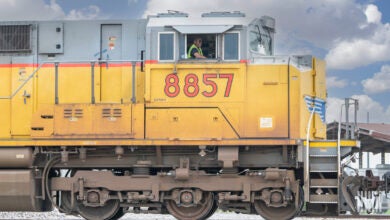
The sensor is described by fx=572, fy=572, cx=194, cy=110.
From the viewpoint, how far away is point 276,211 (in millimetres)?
11547

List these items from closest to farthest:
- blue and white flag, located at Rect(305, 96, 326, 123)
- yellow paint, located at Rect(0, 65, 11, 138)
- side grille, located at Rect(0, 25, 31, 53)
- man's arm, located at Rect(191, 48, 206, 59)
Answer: man's arm, located at Rect(191, 48, 206, 59)
blue and white flag, located at Rect(305, 96, 326, 123)
yellow paint, located at Rect(0, 65, 11, 138)
side grille, located at Rect(0, 25, 31, 53)

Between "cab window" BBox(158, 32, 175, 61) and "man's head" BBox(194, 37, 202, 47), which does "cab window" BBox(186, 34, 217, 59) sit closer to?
"man's head" BBox(194, 37, 202, 47)

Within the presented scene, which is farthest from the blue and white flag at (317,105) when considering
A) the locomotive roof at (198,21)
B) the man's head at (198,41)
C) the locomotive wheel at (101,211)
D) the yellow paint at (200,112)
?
the locomotive wheel at (101,211)

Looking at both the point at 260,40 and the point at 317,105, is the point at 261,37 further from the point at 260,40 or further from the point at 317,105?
the point at 317,105

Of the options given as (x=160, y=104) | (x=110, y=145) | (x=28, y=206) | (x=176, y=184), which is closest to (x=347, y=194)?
(x=176, y=184)

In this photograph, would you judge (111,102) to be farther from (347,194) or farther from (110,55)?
(347,194)

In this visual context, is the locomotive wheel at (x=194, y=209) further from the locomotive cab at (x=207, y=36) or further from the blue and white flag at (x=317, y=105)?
the locomotive cab at (x=207, y=36)

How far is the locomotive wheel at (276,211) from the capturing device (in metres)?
11.5

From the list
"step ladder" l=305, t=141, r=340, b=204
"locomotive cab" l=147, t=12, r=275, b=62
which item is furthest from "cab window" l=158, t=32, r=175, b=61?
"step ladder" l=305, t=141, r=340, b=204

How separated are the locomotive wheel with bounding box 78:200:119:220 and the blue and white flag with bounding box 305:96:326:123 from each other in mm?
4392

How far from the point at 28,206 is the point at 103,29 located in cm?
401

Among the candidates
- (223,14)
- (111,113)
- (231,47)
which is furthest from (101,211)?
(223,14)

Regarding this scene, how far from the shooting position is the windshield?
1148 cm

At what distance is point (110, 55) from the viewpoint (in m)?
12.1
